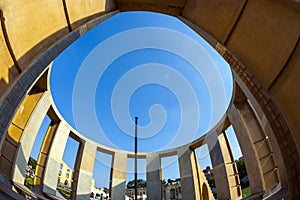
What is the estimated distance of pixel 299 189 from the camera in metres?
3.46

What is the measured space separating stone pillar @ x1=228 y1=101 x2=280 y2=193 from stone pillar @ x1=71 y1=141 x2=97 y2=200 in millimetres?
9651

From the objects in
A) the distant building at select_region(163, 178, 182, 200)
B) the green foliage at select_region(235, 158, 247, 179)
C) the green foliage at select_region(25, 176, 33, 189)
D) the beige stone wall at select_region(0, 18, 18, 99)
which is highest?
the green foliage at select_region(235, 158, 247, 179)

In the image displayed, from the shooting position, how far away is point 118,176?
1695cm

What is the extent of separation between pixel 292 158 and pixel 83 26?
174 inches

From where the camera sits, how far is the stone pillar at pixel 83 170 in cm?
1448

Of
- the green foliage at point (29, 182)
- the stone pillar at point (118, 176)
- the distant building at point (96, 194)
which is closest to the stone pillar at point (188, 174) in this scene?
the stone pillar at point (118, 176)

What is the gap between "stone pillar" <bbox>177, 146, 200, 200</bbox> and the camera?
15109 millimetres

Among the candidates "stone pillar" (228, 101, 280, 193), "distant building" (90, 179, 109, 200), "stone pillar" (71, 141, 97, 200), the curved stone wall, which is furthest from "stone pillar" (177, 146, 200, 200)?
the curved stone wall

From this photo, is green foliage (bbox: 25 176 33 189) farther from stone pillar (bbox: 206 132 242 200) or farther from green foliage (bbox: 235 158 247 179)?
green foliage (bbox: 235 158 247 179)

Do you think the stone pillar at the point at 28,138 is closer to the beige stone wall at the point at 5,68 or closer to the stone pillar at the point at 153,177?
the beige stone wall at the point at 5,68

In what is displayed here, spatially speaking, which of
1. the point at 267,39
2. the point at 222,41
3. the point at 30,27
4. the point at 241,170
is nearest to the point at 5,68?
the point at 30,27

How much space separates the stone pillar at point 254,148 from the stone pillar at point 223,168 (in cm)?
249

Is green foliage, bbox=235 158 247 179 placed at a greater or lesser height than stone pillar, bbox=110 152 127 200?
greater

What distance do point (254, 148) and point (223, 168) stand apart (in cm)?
341
